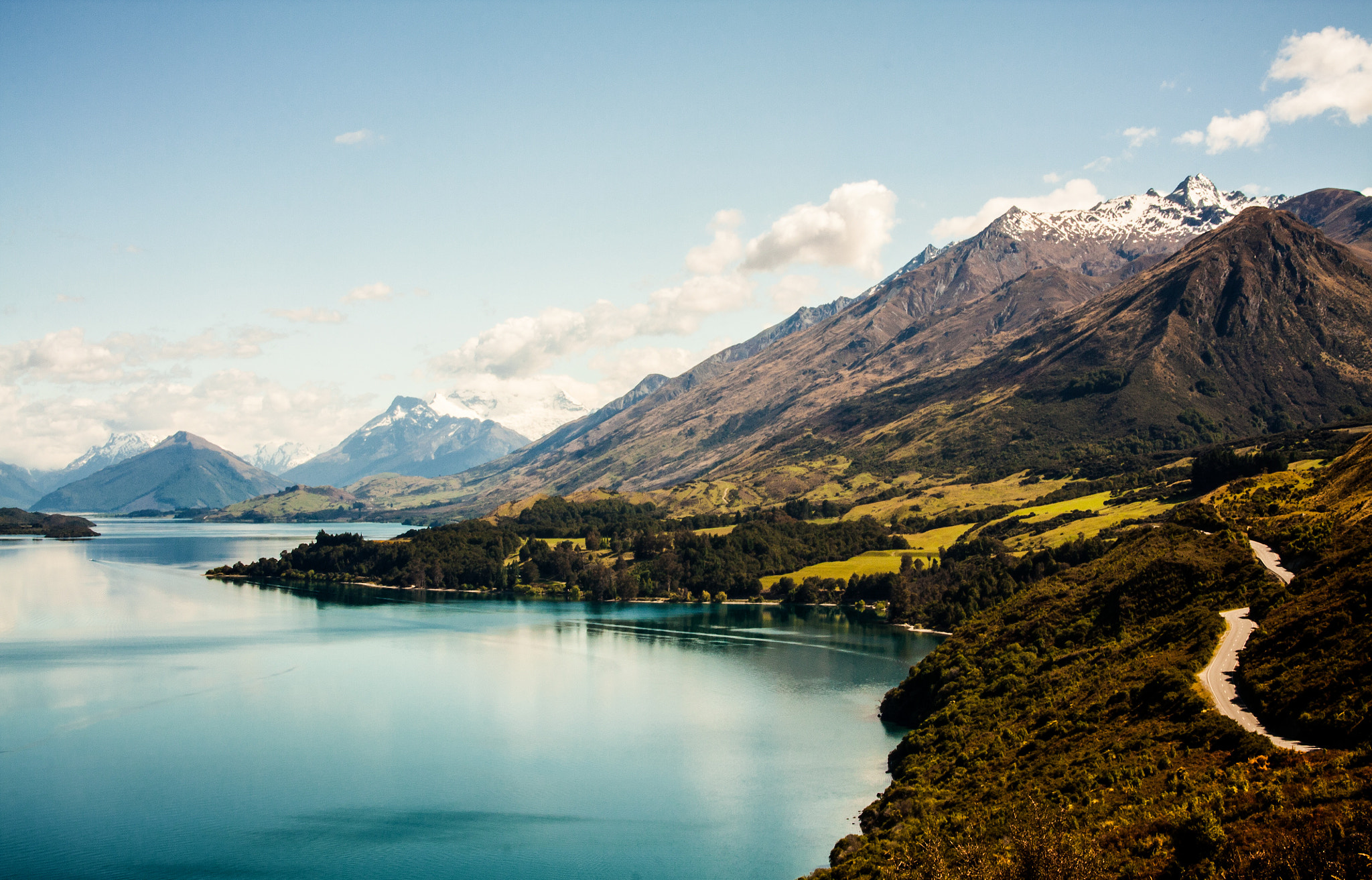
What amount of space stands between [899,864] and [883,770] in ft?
114

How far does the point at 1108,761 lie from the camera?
47.3 m

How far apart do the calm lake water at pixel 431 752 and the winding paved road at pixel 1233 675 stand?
2683cm

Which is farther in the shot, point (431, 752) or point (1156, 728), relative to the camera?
point (431, 752)

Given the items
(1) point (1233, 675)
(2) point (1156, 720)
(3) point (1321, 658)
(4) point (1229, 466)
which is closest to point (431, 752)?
(2) point (1156, 720)

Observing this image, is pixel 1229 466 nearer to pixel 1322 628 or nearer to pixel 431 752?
pixel 1322 628

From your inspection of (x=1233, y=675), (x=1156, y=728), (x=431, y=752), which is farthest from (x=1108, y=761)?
(x=431, y=752)

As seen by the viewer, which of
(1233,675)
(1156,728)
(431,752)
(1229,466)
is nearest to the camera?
(1156,728)

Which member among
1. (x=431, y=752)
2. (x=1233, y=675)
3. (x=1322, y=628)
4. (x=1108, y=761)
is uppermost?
(x=1322, y=628)

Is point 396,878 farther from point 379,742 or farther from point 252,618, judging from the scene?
point 252,618

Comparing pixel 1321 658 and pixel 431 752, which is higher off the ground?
pixel 1321 658

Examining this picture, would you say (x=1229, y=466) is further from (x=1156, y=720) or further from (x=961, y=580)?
(x=1156, y=720)

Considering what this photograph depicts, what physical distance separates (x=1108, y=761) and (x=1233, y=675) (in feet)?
35.3

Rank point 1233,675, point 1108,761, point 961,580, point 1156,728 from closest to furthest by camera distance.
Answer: point 1108,761 < point 1156,728 < point 1233,675 < point 961,580

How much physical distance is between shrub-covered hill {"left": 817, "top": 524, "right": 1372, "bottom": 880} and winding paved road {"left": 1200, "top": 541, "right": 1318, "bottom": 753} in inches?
40.9
